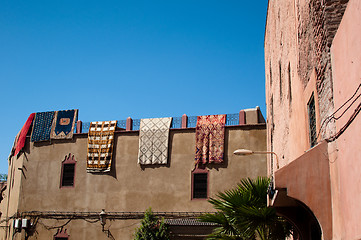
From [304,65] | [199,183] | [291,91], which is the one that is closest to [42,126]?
[199,183]

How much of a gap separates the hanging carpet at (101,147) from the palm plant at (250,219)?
10.7 m

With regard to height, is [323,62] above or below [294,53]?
below

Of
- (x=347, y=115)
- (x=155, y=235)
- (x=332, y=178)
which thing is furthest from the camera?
(x=155, y=235)

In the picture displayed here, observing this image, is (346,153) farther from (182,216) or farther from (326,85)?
(182,216)

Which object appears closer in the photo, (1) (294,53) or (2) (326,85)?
(2) (326,85)

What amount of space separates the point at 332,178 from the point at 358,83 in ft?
4.97

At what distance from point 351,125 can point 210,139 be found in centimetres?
1640

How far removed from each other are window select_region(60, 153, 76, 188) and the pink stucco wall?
19.5 metres

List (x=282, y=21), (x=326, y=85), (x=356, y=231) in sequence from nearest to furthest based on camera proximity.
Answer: (x=356, y=231), (x=326, y=85), (x=282, y=21)

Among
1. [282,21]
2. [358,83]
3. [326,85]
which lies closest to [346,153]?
[358,83]

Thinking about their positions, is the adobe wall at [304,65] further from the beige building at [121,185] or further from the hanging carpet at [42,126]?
the hanging carpet at [42,126]

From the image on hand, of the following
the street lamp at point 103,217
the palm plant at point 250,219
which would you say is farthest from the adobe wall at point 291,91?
Result: the street lamp at point 103,217

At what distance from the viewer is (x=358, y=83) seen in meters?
4.86

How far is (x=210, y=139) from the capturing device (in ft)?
70.5
